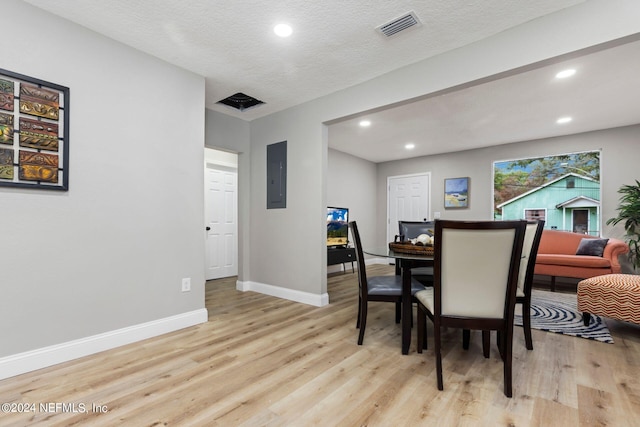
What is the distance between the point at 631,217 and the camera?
4156 mm

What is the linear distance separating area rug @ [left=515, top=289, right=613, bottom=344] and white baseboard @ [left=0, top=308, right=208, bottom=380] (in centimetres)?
329

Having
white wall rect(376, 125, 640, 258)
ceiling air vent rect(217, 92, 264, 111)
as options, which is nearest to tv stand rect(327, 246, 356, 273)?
white wall rect(376, 125, 640, 258)

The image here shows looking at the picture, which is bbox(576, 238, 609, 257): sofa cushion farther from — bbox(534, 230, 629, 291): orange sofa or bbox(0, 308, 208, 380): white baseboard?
bbox(0, 308, 208, 380): white baseboard

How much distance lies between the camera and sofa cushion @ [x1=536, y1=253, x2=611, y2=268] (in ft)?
13.1

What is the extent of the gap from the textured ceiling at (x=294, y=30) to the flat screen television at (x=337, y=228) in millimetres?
2989

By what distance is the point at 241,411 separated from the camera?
154 cm

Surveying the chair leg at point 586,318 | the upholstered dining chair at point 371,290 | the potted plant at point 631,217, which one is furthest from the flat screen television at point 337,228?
the potted plant at point 631,217

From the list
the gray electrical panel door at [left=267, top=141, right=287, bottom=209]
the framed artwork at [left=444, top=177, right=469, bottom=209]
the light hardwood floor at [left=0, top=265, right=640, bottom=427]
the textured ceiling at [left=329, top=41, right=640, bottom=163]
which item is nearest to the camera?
the light hardwood floor at [left=0, top=265, right=640, bottom=427]

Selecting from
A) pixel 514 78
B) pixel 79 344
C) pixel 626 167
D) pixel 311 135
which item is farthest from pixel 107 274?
pixel 626 167

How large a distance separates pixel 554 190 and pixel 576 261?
151 cm

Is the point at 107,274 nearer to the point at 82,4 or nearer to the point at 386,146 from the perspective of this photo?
the point at 82,4

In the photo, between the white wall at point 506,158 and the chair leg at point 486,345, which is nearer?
the chair leg at point 486,345

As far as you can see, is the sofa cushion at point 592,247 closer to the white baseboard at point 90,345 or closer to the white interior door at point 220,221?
the white baseboard at point 90,345

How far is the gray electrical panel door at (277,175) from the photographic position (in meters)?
3.88
